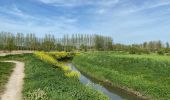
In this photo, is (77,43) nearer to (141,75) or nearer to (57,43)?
(57,43)

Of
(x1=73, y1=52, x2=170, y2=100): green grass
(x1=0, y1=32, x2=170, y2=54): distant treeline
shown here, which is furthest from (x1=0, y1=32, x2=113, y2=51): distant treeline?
(x1=73, y1=52, x2=170, y2=100): green grass

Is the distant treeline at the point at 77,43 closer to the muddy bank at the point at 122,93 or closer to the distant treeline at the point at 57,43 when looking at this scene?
the distant treeline at the point at 57,43

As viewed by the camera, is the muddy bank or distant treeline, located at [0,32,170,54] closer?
the muddy bank

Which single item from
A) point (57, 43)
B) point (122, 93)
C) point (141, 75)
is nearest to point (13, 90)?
point (122, 93)

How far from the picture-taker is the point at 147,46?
135125 millimetres

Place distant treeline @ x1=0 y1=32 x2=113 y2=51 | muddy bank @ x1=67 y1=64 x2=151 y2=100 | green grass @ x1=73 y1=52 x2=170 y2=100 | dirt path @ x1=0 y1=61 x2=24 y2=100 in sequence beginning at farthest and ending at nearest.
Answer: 1. distant treeline @ x1=0 y1=32 x2=113 y2=51
2. muddy bank @ x1=67 y1=64 x2=151 y2=100
3. green grass @ x1=73 y1=52 x2=170 y2=100
4. dirt path @ x1=0 y1=61 x2=24 y2=100

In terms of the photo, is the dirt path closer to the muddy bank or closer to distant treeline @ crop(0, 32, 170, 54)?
the muddy bank

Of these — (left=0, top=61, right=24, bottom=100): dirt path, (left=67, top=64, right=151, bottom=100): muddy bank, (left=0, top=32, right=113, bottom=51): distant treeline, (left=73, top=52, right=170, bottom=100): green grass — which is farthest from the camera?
(left=0, top=32, right=113, bottom=51): distant treeline

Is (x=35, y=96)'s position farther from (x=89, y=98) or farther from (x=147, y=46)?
(x=147, y=46)

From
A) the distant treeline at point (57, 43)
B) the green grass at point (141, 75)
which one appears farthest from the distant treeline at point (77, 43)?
the green grass at point (141, 75)

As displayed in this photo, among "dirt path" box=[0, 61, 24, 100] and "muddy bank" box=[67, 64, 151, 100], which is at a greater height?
"dirt path" box=[0, 61, 24, 100]

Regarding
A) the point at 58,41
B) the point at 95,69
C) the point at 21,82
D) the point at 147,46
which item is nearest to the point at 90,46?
the point at 58,41

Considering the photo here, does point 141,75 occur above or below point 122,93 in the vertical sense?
above

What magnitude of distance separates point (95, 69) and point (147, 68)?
11199 mm
